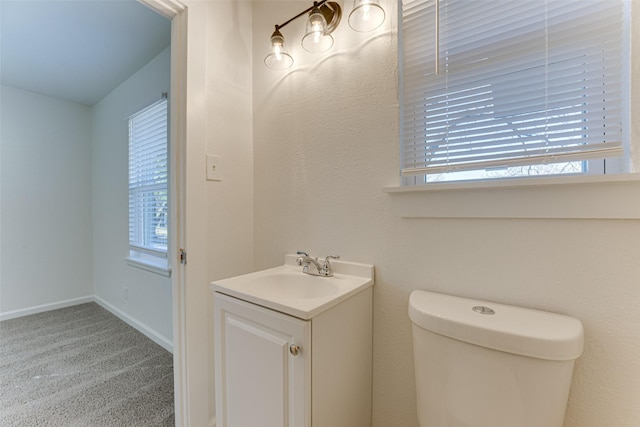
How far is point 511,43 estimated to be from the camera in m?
0.83

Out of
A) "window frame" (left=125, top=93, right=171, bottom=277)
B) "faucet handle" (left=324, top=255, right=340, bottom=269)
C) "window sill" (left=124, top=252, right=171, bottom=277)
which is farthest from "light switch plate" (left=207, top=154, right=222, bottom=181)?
"window sill" (left=124, top=252, right=171, bottom=277)

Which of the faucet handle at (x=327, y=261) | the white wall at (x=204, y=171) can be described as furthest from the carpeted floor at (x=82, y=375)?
the faucet handle at (x=327, y=261)

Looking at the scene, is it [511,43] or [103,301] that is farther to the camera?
[103,301]

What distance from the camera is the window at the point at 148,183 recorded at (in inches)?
83.0

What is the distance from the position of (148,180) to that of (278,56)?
1714 millimetres

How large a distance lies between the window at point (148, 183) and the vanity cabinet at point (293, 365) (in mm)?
1521

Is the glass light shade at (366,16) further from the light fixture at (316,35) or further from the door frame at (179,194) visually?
the door frame at (179,194)

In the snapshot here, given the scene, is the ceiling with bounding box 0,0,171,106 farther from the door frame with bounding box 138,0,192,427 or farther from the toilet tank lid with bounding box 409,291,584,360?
the toilet tank lid with bounding box 409,291,584,360

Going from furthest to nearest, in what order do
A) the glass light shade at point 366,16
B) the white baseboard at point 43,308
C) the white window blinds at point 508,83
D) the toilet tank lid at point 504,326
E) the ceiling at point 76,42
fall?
1. the white baseboard at point 43,308
2. the ceiling at point 76,42
3. the glass light shade at point 366,16
4. the white window blinds at point 508,83
5. the toilet tank lid at point 504,326

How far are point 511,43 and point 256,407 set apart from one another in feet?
4.82

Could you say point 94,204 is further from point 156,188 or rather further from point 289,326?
point 289,326

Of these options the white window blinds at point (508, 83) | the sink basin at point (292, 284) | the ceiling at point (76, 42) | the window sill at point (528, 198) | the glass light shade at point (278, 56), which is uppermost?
the ceiling at point (76, 42)

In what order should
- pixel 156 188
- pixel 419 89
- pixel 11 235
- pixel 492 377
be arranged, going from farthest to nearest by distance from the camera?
pixel 11 235 < pixel 156 188 < pixel 419 89 < pixel 492 377

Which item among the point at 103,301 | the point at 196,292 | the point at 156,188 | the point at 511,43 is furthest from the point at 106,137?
the point at 511,43
